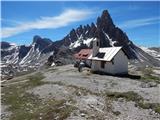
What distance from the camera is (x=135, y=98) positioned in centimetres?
3441

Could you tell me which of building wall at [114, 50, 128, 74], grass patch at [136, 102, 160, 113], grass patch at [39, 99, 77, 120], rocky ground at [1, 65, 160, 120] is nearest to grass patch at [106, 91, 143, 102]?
rocky ground at [1, 65, 160, 120]

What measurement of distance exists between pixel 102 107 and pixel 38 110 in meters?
7.31

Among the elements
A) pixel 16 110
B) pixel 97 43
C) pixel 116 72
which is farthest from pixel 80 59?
pixel 16 110

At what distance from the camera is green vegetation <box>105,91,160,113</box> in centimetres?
2975

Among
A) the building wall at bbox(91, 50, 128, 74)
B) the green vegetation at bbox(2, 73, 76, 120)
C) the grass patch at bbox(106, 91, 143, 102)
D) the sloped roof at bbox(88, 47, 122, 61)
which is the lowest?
the green vegetation at bbox(2, 73, 76, 120)

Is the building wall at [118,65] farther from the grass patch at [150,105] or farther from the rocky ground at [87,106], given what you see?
the grass patch at [150,105]

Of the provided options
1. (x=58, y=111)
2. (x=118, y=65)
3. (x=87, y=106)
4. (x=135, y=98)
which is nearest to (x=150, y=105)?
(x=135, y=98)

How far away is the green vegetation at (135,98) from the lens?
97.6ft

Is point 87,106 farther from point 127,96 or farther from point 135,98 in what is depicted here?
point 127,96

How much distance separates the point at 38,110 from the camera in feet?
96.7

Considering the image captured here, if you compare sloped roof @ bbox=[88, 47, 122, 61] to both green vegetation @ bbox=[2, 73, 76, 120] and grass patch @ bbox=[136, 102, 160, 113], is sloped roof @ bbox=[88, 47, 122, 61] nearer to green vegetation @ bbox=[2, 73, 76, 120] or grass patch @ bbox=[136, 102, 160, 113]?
green vegetation @ bbox=[2, 73, 76, 120]

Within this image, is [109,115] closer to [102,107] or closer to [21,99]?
[102,107]

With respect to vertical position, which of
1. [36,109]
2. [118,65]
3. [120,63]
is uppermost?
[120,63]

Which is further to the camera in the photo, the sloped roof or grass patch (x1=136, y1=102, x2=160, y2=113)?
the sloped roof
